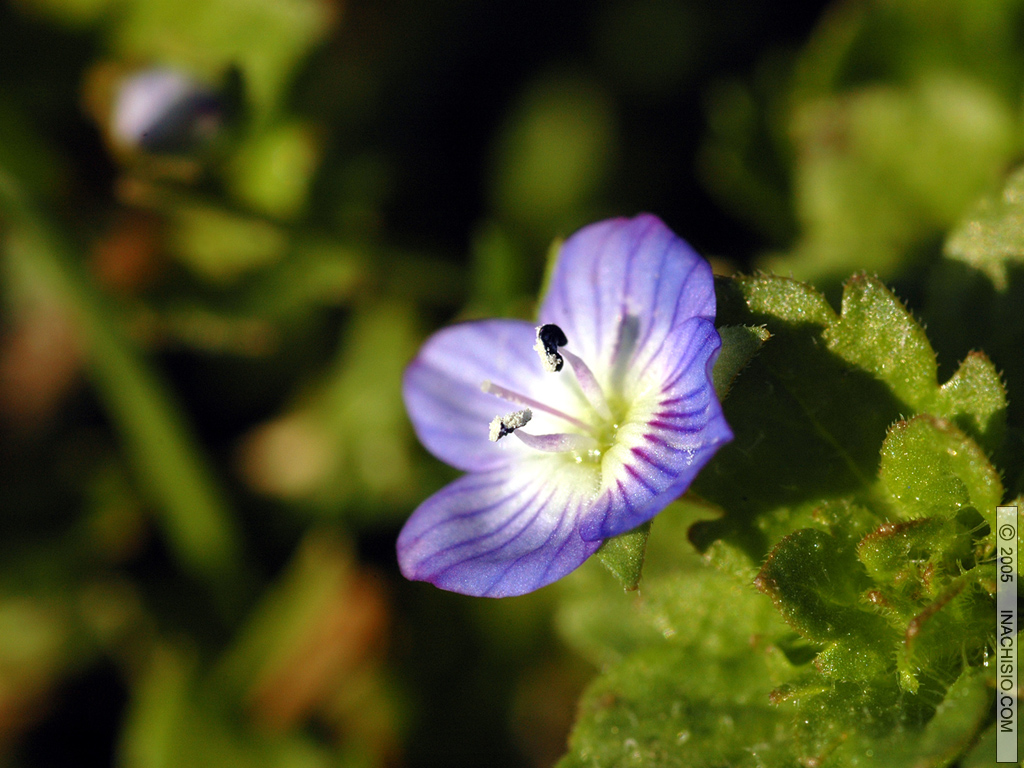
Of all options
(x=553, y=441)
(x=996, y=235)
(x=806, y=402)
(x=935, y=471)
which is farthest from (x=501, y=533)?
(x=996, y=235)

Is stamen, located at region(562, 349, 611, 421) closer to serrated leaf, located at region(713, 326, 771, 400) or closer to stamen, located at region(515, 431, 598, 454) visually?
stamen, located at region(515, 431, 598, 454)

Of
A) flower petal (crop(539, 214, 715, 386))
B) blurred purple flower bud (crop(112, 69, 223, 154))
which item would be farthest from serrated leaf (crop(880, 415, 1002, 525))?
blurred purple flower bud (crop(112, 69, 223, 154))

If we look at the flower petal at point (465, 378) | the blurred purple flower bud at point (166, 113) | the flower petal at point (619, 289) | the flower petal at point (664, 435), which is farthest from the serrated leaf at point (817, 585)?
the blurred purple flower bud at point (166, 113)

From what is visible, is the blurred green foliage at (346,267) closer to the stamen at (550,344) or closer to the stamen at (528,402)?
the stamen at (528,402)

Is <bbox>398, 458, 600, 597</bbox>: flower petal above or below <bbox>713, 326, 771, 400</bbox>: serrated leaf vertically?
below

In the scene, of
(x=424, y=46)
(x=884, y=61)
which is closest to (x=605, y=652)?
(x=884, y=61)

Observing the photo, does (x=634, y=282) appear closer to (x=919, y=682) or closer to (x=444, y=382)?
(x=444, y=382)
